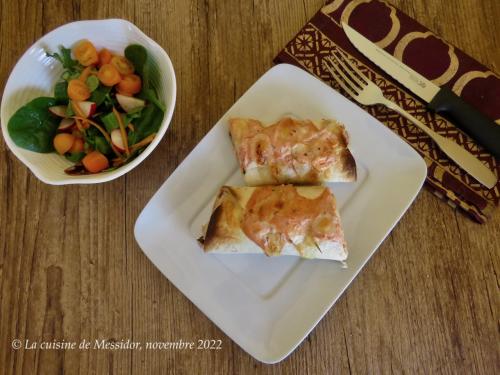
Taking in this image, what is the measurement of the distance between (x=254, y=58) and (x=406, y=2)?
428 mm

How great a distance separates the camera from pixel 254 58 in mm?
1141

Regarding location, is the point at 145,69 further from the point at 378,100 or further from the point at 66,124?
the point at 378,100

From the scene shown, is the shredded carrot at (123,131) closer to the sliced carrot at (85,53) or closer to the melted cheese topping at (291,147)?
the sliced carrot at (85,53)

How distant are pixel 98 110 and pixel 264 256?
47 centimetres

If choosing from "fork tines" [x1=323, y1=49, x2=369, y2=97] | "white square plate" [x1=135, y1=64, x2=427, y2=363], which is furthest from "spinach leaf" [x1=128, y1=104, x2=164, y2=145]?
"fork tines" [x1=323, y1=49, x2=369, y2=97]

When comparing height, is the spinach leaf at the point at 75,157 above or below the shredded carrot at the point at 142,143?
below

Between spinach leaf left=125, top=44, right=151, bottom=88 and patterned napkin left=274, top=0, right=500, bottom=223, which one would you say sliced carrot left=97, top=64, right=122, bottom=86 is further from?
patterned napkin left=274, top=0, right=500, bottom=223

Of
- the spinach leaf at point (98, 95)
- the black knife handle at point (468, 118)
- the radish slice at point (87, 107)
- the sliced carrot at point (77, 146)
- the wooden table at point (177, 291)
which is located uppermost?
the black knife handle at point (468, 118)

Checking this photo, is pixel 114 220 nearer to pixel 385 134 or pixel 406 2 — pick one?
pixel 385 134

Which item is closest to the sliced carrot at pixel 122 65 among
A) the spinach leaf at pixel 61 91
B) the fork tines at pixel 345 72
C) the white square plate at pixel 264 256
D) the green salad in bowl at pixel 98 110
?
the green salad in bowl at pixel 98 110

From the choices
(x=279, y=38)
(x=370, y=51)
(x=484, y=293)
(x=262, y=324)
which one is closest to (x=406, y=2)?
(x=370, y=51)

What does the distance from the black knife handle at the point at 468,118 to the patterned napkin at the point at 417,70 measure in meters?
0.02

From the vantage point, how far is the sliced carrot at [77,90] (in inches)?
36.4

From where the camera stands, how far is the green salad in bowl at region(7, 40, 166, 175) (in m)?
0.94
